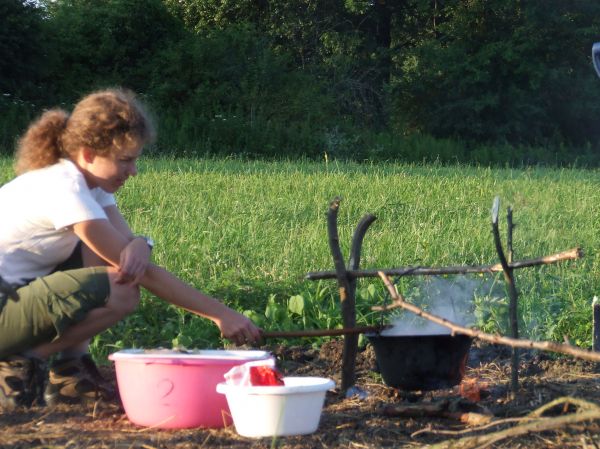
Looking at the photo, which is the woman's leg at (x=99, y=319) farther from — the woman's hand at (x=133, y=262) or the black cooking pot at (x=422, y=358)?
the black cooking pot at (x=422, y=358)

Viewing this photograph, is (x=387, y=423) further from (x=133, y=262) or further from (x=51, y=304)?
(x=51, y=304)

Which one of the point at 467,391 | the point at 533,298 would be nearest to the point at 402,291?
the point at 533,298

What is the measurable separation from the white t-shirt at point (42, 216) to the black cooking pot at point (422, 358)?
1166mm

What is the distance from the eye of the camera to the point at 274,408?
10.4ft

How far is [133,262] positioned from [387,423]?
42.1 inches

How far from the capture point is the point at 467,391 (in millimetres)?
3744

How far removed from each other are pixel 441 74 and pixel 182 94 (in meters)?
7.39

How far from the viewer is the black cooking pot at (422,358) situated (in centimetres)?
368

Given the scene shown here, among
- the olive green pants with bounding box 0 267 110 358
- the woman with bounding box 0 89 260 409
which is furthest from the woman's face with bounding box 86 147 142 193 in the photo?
the olive green pants with bounding box 0 267 110 358

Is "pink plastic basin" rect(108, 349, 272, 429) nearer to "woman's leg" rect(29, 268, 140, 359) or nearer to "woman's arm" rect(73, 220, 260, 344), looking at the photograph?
"woman's arm" rect(73, 220, 260, 344)

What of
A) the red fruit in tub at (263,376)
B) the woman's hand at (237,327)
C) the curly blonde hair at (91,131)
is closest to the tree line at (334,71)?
the curly blonde hair at (91,131)

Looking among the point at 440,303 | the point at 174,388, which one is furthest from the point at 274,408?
the point at 440,303

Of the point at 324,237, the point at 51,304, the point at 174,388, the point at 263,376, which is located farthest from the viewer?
the point at 324,237

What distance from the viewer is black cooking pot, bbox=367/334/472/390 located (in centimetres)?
368
